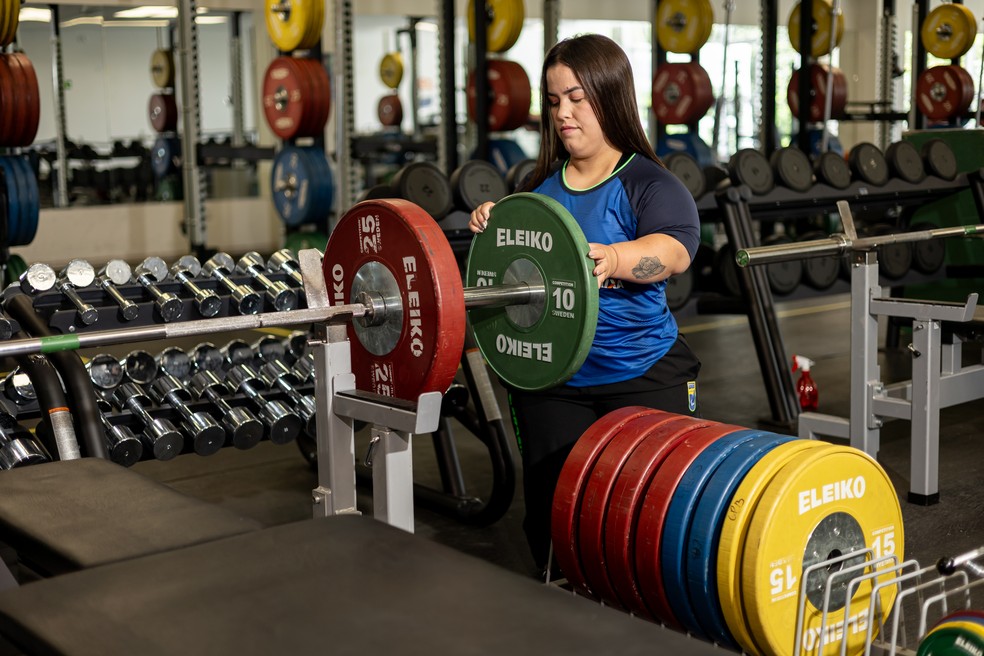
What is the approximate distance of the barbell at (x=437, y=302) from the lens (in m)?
1.71

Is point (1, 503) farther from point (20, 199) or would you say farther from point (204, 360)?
point (20, 199)

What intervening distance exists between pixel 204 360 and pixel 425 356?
144 cm

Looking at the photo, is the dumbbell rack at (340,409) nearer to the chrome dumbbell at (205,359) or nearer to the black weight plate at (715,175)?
the chrome dumbbell at (205,359)

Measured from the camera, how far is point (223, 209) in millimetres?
10094

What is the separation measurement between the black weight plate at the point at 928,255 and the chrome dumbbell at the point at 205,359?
11.3 feet

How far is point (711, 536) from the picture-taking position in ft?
5.29

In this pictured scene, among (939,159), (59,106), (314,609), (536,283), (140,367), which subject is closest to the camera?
(314,609)

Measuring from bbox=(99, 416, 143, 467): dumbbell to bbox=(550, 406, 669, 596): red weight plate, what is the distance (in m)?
1.27

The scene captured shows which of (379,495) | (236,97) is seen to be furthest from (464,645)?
(236,97)

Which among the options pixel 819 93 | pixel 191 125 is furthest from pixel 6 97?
pixel 819 93

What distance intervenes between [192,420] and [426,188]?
4.69ft

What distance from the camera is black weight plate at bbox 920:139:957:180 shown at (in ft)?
17.5

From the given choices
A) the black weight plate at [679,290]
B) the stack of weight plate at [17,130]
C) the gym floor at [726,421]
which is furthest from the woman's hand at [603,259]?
the stack of weight plate at [17,130]

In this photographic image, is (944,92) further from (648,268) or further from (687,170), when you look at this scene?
(648,268)
